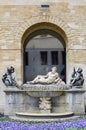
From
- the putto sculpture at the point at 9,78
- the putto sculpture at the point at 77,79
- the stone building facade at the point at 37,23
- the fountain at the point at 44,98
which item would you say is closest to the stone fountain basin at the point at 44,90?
the fountain at the point at 44,98

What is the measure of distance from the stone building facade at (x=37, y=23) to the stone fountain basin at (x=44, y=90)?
1694mm

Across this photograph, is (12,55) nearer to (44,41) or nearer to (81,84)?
(44,41)

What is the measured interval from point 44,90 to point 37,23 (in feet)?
11.3

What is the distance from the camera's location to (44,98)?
13039 millimetres

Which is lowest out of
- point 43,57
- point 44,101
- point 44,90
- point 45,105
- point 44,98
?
point 45,105

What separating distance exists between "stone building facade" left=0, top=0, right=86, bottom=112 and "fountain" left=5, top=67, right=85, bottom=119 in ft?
4.86

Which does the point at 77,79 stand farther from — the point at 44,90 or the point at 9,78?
the point at 9,78

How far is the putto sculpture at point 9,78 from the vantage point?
13602 mm

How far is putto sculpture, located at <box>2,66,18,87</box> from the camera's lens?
13602 millimetres

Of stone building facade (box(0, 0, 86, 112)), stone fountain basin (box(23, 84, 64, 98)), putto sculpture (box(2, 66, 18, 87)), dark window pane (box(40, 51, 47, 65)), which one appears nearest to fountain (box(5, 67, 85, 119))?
stone fountain basin (box(23, 84, 64, 98))

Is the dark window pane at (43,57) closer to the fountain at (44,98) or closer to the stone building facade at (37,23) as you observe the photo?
the stone building facade at (37,23)

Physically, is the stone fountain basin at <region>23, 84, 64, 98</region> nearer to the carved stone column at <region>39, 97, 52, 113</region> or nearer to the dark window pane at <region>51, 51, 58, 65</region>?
the carved stone column at <region>39, 97, 52, 113</region>

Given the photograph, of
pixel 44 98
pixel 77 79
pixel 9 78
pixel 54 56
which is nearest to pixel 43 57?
pixel 54 56

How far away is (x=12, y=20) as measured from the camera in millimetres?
14875
